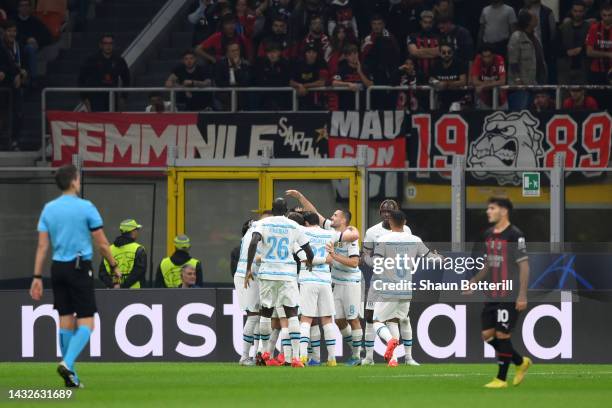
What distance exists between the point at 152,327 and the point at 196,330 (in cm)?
59

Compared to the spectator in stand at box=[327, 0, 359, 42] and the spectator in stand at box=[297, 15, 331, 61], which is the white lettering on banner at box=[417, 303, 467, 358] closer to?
A: the spectator in stand at box=[297, 15, 331, 61]

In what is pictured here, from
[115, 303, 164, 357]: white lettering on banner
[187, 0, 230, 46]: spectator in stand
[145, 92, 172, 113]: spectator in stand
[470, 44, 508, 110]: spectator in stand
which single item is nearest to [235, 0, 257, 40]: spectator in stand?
[187, 0, 230, 46]: spectator in stand

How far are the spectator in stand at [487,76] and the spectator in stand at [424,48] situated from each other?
0.69 meters

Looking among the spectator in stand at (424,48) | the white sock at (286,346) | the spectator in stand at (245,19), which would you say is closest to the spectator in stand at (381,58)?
the spectator in stand at (424,48)

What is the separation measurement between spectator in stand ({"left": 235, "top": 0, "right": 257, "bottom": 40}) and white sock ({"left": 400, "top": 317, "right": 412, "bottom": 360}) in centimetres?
807

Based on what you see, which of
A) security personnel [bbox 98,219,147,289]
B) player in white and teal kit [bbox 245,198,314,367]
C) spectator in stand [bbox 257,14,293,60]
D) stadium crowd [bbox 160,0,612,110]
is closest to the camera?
player in white and teal kit [bbox 245,198,314,367]

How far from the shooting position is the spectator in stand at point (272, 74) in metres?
25.5

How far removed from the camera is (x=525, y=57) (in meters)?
24.9

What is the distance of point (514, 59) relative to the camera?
24875 millimetres

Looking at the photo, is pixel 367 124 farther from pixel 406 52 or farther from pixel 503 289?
pixel 503 289

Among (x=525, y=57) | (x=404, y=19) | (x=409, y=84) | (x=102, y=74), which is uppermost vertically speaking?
(x=404, y=19)

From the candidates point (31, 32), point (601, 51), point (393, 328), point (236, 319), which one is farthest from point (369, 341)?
point (31, 32)

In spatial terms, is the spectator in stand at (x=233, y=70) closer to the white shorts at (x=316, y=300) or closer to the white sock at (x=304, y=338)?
the white shorts at (x=316, y=300)

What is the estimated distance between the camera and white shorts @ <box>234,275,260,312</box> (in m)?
19.9
